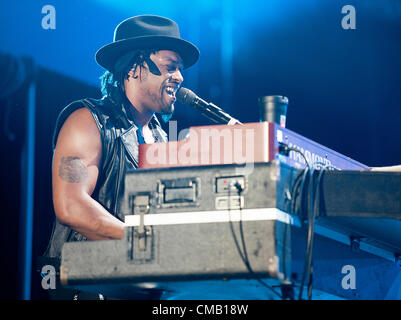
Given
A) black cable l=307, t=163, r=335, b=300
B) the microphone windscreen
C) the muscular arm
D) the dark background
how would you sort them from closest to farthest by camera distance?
black cable l=307, t=163, r=335, b=300, the microphone windscreen, the muscular arm, the dark background

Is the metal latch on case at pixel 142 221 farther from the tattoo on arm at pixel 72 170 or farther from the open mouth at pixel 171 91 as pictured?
the open mouth at pixel 171 91

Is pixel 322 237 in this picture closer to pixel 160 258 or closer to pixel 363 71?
pixel 160 258

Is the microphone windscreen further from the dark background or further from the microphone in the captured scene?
the dark background

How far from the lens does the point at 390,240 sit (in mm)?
1922

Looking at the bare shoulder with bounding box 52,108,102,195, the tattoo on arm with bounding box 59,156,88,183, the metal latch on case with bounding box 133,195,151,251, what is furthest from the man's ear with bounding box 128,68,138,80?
the metal latch on case with bounding box 133,195,151,251

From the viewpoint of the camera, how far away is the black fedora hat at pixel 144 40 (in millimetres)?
2713

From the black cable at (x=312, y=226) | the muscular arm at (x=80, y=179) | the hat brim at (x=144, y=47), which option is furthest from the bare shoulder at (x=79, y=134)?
the black cable at (x=312, y=226)

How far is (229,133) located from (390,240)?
2.20 ft

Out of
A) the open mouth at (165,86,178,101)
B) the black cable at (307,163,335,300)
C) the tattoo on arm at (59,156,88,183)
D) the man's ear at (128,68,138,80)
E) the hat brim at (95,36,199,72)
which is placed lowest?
the black cable at (307,163,335,300)

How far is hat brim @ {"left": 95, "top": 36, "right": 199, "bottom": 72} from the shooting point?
271 centimetres

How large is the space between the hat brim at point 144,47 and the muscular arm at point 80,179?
0.42m

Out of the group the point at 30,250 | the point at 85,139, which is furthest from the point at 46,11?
the point at 30,250

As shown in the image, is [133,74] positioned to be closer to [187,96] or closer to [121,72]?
[121,72]

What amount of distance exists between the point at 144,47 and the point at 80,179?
0.70 metres
